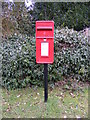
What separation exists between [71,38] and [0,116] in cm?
286

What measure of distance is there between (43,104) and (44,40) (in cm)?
136

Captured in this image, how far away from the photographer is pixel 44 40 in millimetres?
2750

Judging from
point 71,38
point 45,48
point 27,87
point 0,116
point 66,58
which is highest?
point 71,38

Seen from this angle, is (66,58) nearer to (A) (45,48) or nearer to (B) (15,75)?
(A) (45,48)

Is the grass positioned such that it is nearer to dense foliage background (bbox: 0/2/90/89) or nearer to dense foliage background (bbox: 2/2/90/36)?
dense foliage background (bbox: 0/2/90/89)

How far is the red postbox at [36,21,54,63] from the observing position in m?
2.69

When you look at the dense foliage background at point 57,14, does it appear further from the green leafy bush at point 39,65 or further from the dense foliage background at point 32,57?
the green leafy bush at point 39,65

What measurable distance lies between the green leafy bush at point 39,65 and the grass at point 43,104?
0.29 m

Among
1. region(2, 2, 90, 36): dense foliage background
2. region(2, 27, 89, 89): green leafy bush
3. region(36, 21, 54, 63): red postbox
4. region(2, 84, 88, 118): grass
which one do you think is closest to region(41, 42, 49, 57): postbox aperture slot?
region(36, 21, 54, 63): red postbox

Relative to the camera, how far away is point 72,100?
3.12 m

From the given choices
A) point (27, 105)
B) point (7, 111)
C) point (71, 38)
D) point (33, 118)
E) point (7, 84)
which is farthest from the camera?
point (71, 38)

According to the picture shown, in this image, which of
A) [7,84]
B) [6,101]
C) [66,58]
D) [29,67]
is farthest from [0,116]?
[66,58]

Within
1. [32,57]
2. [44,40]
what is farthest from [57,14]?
[44,40]

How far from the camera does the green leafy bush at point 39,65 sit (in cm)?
361
